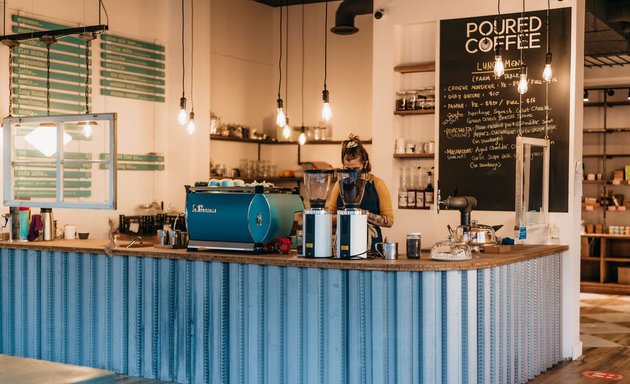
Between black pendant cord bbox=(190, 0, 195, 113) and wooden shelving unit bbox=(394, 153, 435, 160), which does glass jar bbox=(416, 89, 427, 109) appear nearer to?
wooden shelving unit bbox=(394, 153, 435, 160)

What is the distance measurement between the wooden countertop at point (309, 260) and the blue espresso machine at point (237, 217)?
0.08 m

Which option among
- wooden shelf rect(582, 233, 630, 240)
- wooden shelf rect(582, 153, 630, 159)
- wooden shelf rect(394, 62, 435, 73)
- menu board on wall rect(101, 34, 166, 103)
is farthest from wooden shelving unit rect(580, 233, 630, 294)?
menu board on wall rect(101, 34, 166, 103)

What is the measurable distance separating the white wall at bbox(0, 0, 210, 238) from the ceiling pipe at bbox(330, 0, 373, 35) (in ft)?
4.68

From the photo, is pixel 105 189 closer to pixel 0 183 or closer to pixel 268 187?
pixel 0 183

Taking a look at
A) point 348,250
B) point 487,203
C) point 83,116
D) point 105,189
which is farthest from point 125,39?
point 348,250

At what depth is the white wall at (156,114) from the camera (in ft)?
26.3

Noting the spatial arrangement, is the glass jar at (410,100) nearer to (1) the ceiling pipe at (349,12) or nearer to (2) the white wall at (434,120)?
(2) the white wall at (434,120)

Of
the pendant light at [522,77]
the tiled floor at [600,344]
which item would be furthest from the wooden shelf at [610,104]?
the pendant light at [522,77]

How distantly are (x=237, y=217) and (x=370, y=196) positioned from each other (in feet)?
3.52

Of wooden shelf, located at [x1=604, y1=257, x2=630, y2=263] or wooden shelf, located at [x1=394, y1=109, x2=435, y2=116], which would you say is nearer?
wooden shelf, located at [x1=394, y1=109, x2=435, y2=116]

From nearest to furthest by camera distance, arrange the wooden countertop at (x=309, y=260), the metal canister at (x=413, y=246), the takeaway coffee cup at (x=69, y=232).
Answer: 1. the wooden countertop at (x=309, y=260)
2. the metal canister at (x=413, y=246)
3. the takeaway coffee cup at (x=69, y=232)

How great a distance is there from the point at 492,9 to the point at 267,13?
4.43 meters

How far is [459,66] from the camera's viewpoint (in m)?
7.17

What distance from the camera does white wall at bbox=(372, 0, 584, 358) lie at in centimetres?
665
